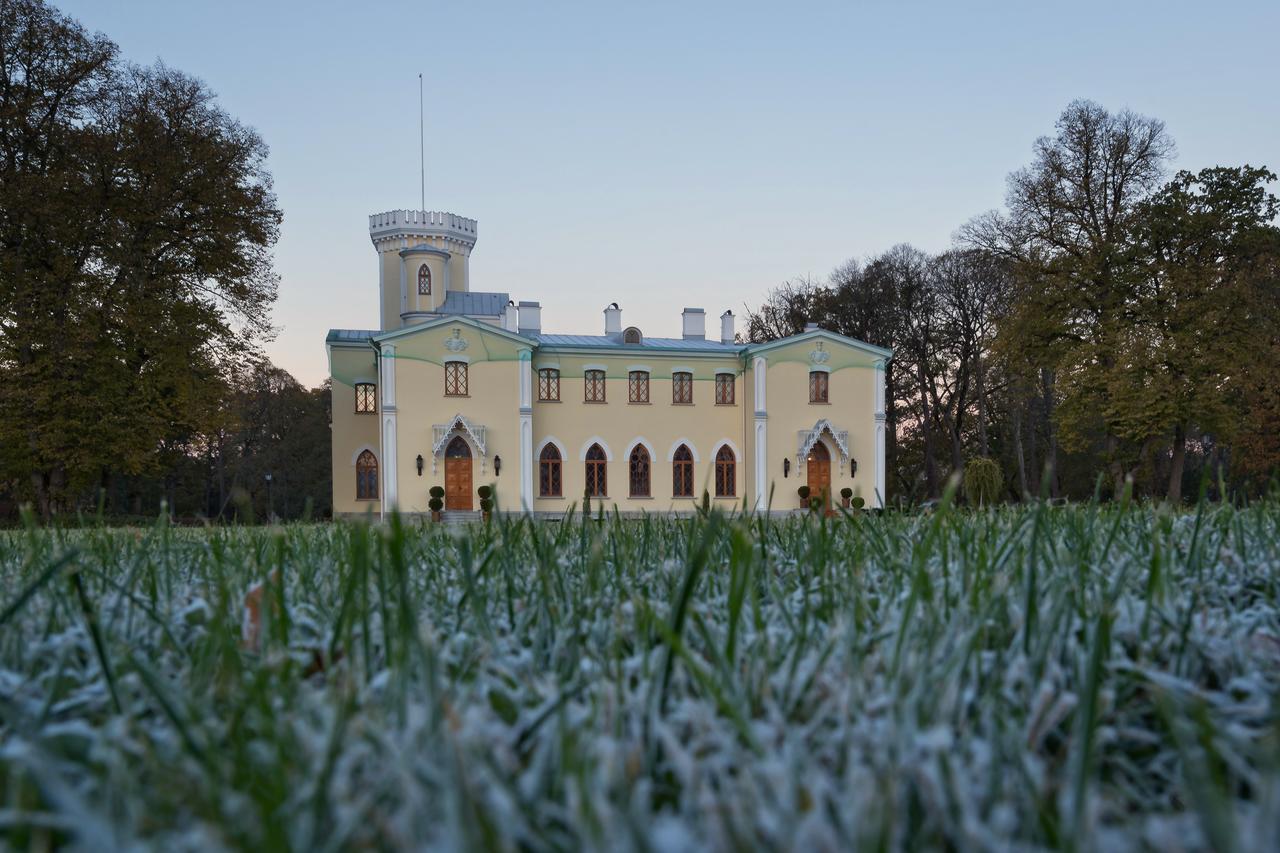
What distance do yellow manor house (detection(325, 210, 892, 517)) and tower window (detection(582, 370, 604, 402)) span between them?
4 centimetres

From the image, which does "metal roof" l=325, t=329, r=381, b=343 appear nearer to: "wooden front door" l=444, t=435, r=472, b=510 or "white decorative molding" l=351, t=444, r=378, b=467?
"white decorative molding" l=351, t=444, r=378, b=467

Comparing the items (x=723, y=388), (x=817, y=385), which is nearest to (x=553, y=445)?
(x=723, y=388)

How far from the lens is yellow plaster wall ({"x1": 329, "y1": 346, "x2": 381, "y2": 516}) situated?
28672 mm

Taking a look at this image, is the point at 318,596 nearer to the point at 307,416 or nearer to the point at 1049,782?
the point at 1049,782

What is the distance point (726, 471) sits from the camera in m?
30.2

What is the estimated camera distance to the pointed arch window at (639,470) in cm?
2958

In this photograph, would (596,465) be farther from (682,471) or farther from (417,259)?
(417,259)

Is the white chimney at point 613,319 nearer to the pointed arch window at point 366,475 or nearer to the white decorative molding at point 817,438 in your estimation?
the white decorative molding at point 817,438

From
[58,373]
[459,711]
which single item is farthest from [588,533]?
[58,373]

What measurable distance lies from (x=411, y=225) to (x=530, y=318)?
38.0 feet

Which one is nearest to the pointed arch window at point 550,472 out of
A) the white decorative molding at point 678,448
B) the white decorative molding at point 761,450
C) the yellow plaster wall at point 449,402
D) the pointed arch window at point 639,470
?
the yellow plaster wall at point 449,402

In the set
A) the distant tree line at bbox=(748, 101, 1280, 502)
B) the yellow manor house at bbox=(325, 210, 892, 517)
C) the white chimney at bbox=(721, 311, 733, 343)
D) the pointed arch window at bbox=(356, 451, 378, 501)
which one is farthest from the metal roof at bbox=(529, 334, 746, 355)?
the distant tree line at bbox=(748, 101, 1280, 502)

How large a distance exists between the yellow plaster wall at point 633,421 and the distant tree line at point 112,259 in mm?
10048

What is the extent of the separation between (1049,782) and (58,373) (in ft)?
74.6
